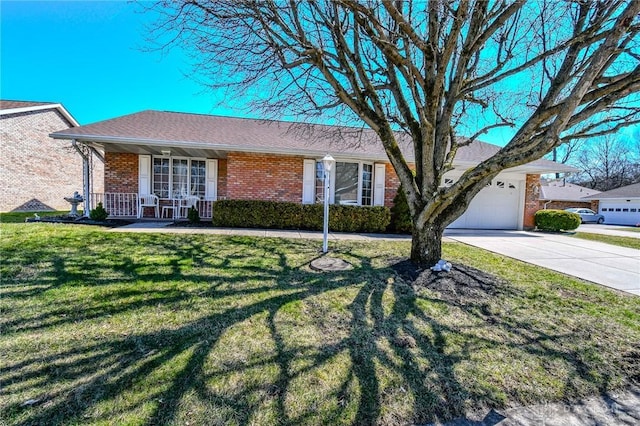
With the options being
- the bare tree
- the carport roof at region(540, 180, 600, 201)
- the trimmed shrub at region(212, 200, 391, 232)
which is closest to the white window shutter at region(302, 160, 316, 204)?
the trimmed shrub at region(212, 200, 391, 232)

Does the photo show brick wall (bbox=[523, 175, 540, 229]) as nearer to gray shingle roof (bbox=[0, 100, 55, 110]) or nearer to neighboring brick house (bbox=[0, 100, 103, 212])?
neighboring brick house (bbox=[0, 100, 103, 212])

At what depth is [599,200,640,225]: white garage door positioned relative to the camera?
25.3 meters

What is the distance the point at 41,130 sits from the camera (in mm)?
15750

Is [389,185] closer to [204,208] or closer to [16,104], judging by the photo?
[204,208]

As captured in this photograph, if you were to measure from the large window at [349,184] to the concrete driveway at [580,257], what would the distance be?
367 cm

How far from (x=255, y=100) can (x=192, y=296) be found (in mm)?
4527

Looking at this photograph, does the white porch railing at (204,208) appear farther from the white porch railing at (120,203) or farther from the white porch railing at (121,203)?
the white porch railing at (121,203)

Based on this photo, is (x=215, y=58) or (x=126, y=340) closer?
(x=126, y=340)

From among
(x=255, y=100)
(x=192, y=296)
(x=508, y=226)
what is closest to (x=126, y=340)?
(x=192, y=296)

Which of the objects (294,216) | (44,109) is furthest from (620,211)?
(44,109)

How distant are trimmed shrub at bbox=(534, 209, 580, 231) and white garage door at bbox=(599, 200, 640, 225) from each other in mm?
20330

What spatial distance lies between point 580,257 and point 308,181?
8.12 meters

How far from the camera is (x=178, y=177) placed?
38.0 feet

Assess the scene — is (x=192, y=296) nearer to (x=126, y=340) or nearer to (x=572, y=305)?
(x=126, y=340)
